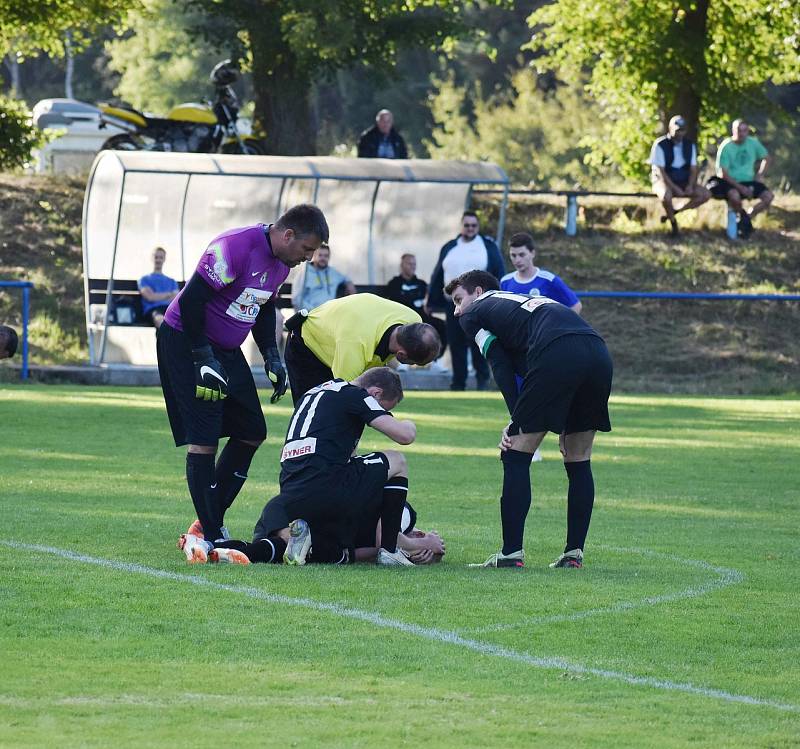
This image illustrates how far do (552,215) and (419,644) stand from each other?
25.0 metres

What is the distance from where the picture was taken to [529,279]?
1387 cm

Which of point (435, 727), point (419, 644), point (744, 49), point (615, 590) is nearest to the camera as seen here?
point (435, 727)

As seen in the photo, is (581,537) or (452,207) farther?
(452,207)

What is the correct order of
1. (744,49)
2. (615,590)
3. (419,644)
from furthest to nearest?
(744,49) < (615,590) < (419,644)

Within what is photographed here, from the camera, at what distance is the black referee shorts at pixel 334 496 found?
8.17 metres

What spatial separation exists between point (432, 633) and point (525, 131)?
5209cm

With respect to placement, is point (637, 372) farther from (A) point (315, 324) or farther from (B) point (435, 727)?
(B) point (435, 727)

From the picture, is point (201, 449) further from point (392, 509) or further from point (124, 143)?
point (124, 143)

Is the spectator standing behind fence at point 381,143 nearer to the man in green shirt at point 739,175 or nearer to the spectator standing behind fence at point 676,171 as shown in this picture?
the spectator standing behind fence at point 676,171

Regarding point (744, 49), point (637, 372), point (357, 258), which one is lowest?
point (637, 372)

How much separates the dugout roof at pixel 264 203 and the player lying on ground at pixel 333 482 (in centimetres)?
1512

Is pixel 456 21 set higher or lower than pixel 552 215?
higher

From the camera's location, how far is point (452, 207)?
25.2 metres

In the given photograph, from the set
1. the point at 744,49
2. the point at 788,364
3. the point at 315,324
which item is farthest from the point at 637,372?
the point at 315,324
